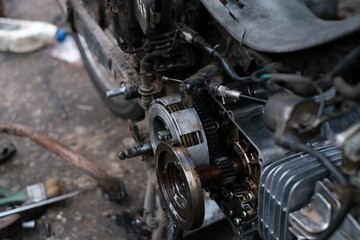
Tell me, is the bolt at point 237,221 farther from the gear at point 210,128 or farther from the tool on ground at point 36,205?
the tool on ground at point 36,205

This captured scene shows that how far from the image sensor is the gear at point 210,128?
53.7 inches

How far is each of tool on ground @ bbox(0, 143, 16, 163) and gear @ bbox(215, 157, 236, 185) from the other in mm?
1509

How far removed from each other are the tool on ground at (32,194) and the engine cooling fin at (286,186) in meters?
1.26

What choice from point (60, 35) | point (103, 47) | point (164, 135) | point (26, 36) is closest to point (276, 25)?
point (164, 135)

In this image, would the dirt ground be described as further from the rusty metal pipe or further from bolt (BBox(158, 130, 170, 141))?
bolt (BBox(158, 130, 170, 141))

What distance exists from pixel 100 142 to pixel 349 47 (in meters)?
1.88

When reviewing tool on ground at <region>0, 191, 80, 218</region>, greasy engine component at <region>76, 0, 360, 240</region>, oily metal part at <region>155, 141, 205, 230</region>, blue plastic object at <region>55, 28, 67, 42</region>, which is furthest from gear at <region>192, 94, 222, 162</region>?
blue plastic object at <region>55, 28, 67, 42</region>

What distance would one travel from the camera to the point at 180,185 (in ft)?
4.74

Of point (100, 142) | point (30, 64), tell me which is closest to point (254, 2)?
point (100, 142)

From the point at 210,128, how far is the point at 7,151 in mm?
1487

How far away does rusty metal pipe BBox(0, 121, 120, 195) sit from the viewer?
211 cm

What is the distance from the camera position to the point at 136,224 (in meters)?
2.11

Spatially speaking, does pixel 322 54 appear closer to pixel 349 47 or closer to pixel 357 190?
pixel 349 47

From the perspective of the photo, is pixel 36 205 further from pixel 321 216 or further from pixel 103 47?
pixel 321 216
